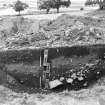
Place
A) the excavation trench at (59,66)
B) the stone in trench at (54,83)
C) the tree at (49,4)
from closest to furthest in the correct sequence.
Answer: the stone in trench at (54,83)
the excavation trench at (59,66)
the tree at (49,4)

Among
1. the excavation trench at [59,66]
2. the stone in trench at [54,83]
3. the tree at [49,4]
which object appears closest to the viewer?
the stone in trench at [54,83]

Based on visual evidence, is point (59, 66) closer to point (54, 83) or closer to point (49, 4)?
point (54, 83)

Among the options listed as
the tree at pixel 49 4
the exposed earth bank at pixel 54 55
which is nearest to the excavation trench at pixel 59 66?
the exposed earth bank at pixel 54 55

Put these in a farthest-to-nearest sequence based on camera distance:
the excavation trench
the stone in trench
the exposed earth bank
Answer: the excavation trench
the stone in trench
the exposed earth bank

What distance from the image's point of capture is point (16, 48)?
513 inches

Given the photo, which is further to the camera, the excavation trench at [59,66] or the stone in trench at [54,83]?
the excavation trench at [59,66]

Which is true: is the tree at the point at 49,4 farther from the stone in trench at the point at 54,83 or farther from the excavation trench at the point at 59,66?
the stone in trench at the point at 54,83

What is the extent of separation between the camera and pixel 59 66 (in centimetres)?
1080

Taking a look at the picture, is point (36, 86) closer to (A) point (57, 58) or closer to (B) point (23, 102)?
(B) point (23, 102)

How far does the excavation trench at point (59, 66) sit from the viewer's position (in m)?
9.43

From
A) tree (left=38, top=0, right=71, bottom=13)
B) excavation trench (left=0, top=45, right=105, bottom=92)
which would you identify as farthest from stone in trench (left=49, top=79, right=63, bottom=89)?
tree (left=38, top=0, right=71, bottom=13)

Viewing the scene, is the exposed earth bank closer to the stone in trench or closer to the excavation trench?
the excavation trench

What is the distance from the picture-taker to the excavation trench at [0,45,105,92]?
9.43 m

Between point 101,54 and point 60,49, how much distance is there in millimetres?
2792
